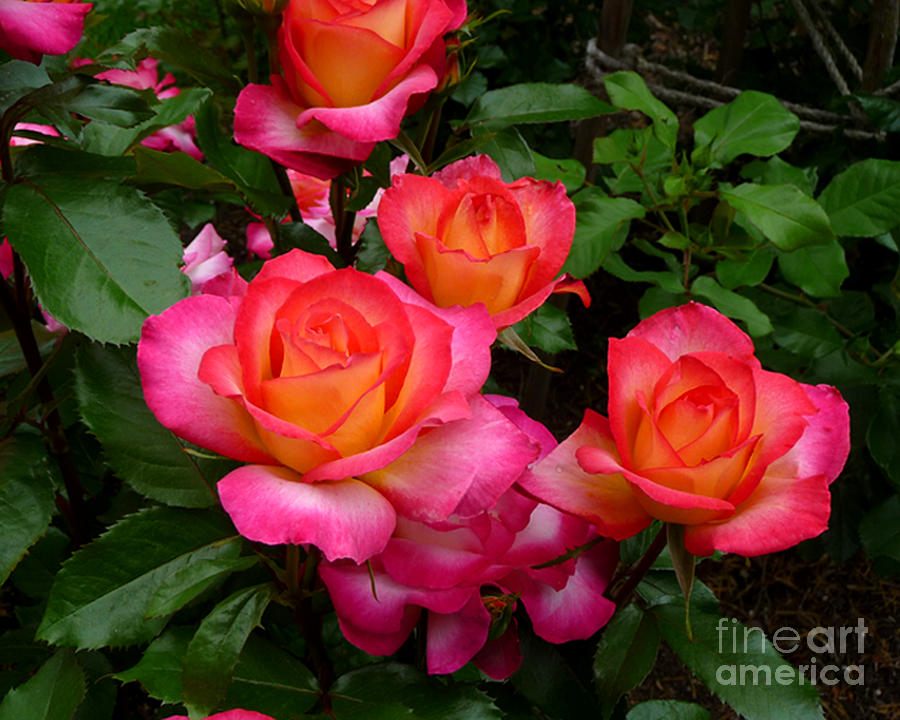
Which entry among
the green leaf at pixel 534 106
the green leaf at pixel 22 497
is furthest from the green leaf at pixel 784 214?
the green leaf at pixel 22 497

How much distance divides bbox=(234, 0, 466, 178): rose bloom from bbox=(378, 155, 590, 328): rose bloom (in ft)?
0.14

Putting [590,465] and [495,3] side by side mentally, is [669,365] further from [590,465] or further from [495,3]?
[495,3]

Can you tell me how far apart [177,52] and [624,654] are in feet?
1.65

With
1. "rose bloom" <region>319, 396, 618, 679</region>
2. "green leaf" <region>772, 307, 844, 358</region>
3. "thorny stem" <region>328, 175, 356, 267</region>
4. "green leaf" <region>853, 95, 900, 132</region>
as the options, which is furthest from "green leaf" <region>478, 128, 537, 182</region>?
"green leaf" <region>853, 95, 900, 132</region>

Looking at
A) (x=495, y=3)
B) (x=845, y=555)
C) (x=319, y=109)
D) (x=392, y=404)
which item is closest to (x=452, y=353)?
(x=392, y=404)

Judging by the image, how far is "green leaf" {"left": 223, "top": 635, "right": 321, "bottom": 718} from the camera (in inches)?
19.6

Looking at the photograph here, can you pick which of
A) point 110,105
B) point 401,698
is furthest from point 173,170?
point 401,698

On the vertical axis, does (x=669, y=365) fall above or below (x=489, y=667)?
above

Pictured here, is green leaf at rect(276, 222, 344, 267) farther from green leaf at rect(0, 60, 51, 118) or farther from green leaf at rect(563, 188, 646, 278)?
green leaf at rect(563, 188, 646, 278)

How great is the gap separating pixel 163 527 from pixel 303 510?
18 centimetres

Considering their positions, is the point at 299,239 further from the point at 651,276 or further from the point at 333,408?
the point at 651,276

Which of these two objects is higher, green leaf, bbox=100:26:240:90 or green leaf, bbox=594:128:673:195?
green leaf, bbox=100:26:240:90

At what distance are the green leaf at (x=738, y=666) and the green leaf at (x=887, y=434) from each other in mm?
722

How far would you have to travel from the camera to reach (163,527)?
1.65 ft
